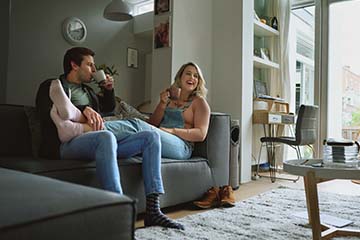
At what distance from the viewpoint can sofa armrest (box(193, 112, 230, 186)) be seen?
8.15ft

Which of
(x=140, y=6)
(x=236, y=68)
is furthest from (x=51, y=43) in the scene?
(x=236, y=68)

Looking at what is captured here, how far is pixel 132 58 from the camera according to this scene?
16.2 feet

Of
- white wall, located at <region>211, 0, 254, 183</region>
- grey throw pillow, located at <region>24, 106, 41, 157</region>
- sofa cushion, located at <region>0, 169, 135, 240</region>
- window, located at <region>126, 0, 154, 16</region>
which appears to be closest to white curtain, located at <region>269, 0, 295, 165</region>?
white wall, located at <region>211, 0, 254, 183</region>

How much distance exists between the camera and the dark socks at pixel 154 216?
1781 mm

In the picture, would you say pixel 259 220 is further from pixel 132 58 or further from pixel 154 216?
pixel 132 58

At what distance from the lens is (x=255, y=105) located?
160 inches

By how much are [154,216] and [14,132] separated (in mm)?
972

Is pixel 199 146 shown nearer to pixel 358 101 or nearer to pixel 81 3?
pixel 358 101

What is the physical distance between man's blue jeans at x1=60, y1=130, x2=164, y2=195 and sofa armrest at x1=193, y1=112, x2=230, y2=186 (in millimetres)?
656

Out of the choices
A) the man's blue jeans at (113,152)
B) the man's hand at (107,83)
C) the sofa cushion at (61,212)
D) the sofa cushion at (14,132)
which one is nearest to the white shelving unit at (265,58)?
the man's hand at (107,83)

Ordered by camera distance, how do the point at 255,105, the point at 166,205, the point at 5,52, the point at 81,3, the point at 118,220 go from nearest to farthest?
1. the point at 118,220
2. the point at 166,205
3. the point at 5,52
4. the point at 255,105
5. the point at 81,3

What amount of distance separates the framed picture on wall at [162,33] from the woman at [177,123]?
113 cm

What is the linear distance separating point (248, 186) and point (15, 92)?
2730 millimetres

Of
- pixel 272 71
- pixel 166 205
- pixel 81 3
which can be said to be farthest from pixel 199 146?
pixel 81 3
